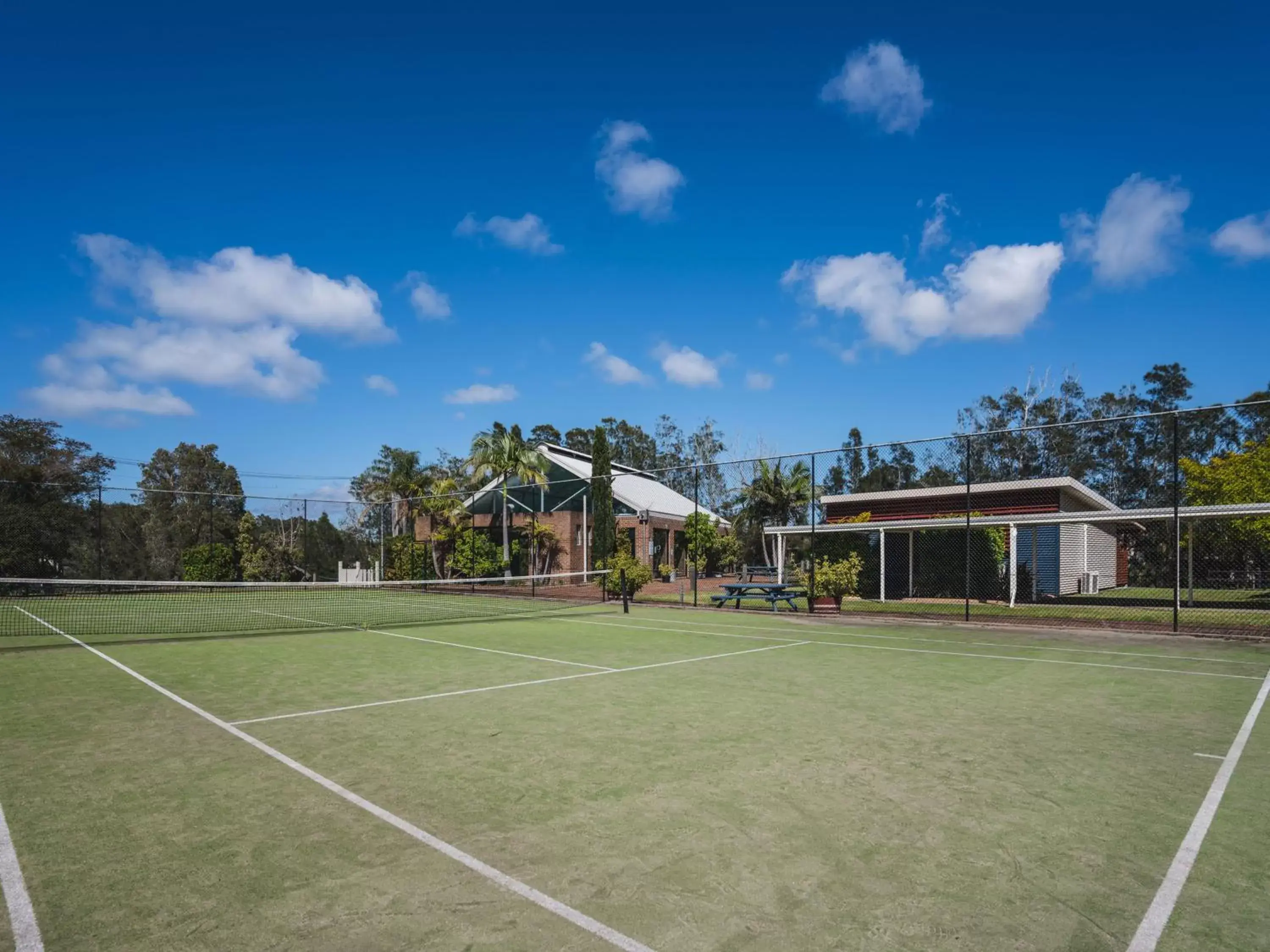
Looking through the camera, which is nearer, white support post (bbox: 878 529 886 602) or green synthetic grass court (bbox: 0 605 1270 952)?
green synthetic grass court (bbox: 0 605 1270 952)

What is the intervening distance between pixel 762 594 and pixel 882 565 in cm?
570

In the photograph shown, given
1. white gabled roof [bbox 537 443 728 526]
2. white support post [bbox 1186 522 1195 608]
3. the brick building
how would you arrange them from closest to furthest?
white support post [bbox 1186 522 1195 608] < the brick building < white gabled roof [bbox 537 443 728 526]

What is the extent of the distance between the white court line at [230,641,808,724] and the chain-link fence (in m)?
6.91

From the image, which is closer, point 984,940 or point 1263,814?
point 984,940

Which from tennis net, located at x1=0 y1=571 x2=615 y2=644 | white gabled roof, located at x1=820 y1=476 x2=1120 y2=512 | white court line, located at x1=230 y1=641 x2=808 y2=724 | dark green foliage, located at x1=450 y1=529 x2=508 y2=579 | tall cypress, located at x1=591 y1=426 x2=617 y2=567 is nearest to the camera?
white court line, located at x1=230 y1=641 x2=808 y2=724

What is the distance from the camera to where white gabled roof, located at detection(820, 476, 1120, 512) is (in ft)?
82.5

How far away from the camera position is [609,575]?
24000mm

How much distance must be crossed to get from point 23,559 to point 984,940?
3051cm

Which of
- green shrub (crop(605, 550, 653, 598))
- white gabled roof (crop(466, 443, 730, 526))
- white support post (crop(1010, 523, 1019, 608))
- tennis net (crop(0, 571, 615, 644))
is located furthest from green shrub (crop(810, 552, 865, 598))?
white gabled roof (crop(466, 443, 730, 526))

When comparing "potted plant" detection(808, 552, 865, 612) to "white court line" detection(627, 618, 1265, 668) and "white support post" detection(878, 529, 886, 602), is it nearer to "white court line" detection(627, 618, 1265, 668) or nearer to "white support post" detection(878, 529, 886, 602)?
"white court line" detection(627, 618, 1265, 668)

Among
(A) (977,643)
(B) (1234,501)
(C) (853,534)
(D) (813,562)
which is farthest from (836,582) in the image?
(B) (1234,501)

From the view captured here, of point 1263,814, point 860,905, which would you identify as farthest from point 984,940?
point 1263,814

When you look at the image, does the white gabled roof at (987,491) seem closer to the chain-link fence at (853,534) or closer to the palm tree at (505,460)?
the chain-link fence at (853,534)

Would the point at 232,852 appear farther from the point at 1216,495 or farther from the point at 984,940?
the point at 1216,495
